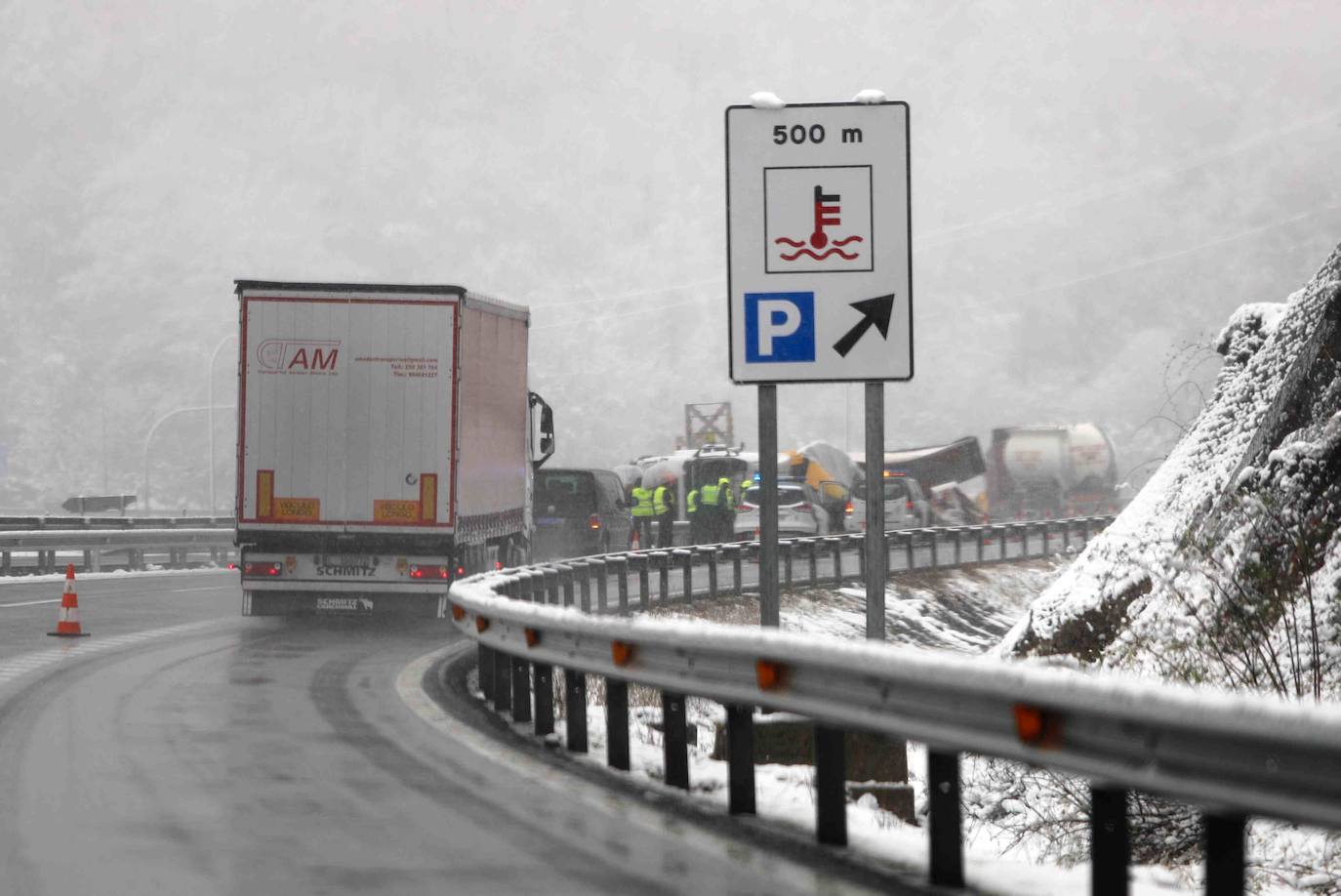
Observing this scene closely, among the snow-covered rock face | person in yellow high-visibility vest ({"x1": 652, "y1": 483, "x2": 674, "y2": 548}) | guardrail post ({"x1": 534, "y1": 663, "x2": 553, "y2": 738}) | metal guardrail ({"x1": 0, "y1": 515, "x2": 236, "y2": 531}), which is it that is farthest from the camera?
metal guardrail ({"x1": 0, "y1": 515, "x2": 236, "y2": 531})

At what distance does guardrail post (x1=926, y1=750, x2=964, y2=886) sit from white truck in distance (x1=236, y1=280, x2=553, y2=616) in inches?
612

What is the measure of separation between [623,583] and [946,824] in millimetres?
18812

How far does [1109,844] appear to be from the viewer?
5.17 meters

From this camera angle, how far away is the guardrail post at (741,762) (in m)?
7.61

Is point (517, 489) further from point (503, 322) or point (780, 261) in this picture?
point (780, 261)

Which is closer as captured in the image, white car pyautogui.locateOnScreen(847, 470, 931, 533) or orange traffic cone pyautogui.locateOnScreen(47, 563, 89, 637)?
orange traffic cone pyautogui.locateOnScreen(47, 563, 89, 637)

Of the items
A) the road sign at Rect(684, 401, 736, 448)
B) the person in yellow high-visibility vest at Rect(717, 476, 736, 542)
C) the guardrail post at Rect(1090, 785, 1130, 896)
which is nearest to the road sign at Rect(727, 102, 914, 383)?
the guardrail post at Rect(1090, 785, 1130, 896)

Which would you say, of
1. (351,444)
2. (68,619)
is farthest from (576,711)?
(351,444)

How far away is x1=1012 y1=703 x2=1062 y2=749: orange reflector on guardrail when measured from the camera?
5367mm

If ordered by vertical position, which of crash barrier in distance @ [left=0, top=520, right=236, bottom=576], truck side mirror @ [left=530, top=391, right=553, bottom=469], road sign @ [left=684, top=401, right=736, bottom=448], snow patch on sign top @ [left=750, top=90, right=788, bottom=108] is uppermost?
road sign @ [left=684, top=401, right=736, bottom=448]

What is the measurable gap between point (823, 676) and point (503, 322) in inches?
684

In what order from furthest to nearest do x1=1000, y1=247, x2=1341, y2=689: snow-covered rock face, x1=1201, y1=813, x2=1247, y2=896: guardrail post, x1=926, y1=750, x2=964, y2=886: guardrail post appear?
1. x1=1000, y1=247, x2=1341, y2=689: snow-covered rock face
2. x1=926, y1=750, x2=964, y2=886: guardrail post
3. x1=1201, y1=813, x2=1247, y2=896: guardrail post

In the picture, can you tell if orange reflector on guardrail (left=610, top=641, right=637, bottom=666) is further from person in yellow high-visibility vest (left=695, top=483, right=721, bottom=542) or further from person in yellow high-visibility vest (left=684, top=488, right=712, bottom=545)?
person in yellow high-visibility vest (left=695, top=483, right=721, bottom=542)

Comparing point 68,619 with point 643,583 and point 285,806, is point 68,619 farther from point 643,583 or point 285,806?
point 285,806
